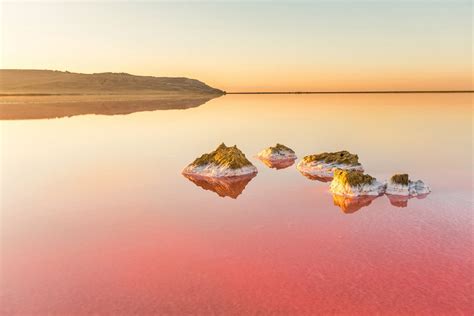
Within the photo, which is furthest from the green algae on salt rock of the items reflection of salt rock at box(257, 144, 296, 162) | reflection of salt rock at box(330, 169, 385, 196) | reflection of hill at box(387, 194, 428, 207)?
reflection of salt rock at box(257, 144, 296, 162)

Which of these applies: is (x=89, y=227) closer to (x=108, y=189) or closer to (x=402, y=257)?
(x=108, y=189)

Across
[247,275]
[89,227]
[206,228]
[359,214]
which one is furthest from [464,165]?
[89,227]

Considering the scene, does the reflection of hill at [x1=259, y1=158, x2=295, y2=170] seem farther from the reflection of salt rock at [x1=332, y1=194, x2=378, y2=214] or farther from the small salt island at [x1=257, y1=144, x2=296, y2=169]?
the reflection of salt rock at [x1=332, y1=194, x2=378, y2=214]

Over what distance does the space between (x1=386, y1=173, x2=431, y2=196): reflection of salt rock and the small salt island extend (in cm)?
699

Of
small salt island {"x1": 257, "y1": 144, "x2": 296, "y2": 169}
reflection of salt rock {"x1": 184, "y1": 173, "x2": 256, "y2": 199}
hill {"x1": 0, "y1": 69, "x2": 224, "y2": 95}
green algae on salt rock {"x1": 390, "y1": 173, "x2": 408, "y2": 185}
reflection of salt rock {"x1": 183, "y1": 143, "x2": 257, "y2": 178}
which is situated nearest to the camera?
green algae on salt rock {"x1": 390, "y1": 173, "x2": 408, "y2": 185}

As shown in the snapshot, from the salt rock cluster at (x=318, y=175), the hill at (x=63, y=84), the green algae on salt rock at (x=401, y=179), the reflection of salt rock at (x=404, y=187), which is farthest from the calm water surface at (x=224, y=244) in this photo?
the hill at (x=63, y=84)

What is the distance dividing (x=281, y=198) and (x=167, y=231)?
494cm

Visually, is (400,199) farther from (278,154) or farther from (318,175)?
(278,154)

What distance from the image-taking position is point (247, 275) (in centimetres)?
845

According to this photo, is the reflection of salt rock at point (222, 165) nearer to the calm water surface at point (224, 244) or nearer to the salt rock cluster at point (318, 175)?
the salt rock cluster at point (318, 175)

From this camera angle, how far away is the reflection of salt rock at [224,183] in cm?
1555

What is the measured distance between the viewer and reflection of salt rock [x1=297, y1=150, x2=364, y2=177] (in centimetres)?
1889

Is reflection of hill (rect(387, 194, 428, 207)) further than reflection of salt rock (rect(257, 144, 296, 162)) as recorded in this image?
No

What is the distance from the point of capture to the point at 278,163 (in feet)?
70.9
